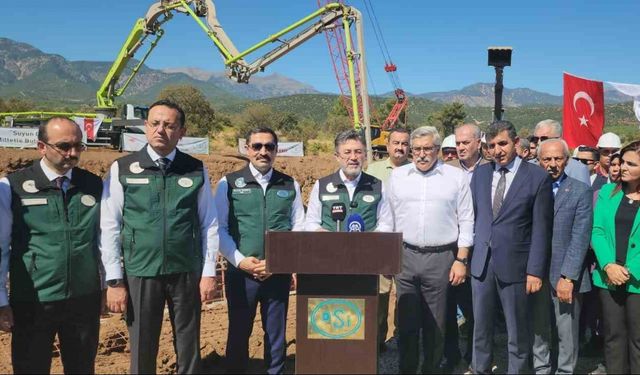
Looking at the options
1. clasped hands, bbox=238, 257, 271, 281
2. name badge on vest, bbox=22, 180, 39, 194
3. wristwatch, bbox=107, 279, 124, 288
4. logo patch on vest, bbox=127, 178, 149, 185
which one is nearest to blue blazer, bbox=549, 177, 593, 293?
clasped hands, bbox=238, 257, 271, 281

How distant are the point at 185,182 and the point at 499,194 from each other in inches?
86.7

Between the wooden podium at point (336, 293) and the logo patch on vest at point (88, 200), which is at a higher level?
the logo patch on vest at point (88, 200)

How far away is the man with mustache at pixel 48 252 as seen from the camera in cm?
292

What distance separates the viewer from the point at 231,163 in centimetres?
1848

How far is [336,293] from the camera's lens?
293 centimetres

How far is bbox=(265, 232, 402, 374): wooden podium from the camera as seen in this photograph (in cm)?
278

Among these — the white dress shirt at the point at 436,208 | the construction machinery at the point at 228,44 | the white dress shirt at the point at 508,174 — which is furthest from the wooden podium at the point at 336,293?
the construction machinery at the point at 228,44


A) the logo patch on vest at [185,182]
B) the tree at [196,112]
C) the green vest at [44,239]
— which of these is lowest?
the green vest at [44,239]

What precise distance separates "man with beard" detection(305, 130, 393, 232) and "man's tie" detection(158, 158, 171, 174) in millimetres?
1153

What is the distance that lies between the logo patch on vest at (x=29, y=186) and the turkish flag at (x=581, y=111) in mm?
5799

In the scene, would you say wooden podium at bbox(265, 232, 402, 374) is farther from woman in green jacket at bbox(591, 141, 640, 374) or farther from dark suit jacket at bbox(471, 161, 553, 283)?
woman in green jacket at bbox(591, 141, 640, 374)

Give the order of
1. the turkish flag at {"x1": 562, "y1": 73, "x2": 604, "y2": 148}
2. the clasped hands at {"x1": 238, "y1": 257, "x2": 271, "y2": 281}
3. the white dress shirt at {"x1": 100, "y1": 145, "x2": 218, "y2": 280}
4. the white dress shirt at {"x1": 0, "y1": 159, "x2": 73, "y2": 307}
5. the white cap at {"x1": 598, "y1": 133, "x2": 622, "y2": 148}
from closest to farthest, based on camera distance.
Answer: the white dress shirt at {"x1": 0, "y1": 159, "x2": 73, "y2": 307}
the white dress shirt at {"x1": 100, "y1": 145, "x2": 218, "y2": 280}
the clasped hands at {"x1": 238, "y1": 257, "x2": 271, "y2": 281}
the white cap at {"x1": 598, "y1": 133, "x2": 622, "y2": 148}
the turkish flag at {"x1": 562, "y1": 73, "x2": 604, "y2": 148}

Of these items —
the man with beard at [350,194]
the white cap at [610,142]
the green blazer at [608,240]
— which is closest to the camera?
the green blazer at [608,240]

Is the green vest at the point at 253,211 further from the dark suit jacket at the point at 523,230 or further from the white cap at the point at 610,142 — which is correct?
the white cap at the point at 610,142
